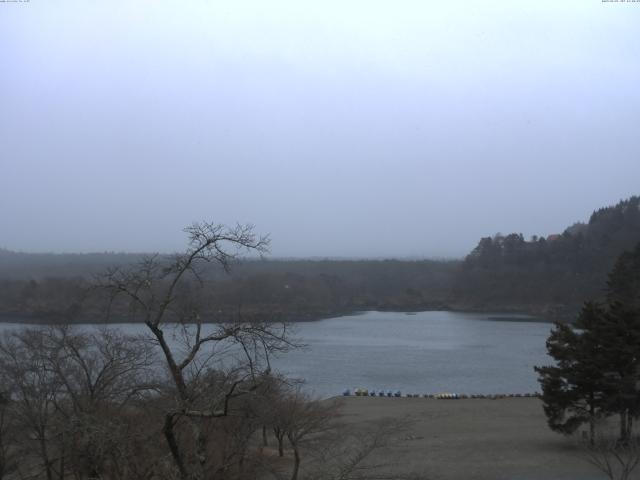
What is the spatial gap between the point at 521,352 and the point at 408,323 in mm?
15072

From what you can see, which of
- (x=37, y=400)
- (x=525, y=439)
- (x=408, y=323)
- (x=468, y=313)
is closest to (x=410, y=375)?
(x=525, y=439)

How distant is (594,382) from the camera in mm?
10398

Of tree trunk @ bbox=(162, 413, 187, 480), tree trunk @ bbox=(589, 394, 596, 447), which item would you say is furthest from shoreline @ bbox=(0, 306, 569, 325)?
tree trunk @ bbox=(162, 413, 187, 480)

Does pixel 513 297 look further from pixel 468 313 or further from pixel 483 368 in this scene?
pixel 483 368

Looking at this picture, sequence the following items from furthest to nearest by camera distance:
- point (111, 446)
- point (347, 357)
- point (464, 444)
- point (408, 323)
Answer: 1. point (408, 323)
2. point (347, 357)
3. point (464, 444)
4. point (111, 446)

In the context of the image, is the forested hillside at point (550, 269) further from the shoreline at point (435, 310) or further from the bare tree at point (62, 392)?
the bare tree at point (62, 392)

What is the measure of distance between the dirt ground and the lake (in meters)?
2.25

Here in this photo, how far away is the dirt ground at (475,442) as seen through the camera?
9891mm

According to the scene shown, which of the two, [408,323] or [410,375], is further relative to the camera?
[408,323]

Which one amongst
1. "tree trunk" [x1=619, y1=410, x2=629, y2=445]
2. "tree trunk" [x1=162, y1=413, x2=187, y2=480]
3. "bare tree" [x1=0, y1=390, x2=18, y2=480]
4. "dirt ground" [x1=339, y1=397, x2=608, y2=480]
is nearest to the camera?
"tree trunk" [x1=162, y1=413, x2=187, y2=480]

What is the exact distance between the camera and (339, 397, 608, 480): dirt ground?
9.89m

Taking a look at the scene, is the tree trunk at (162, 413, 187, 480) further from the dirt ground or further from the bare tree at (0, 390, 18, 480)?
the dirt ground

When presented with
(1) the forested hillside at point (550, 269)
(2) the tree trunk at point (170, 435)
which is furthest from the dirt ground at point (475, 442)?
(1) the forested hillside at point (550, 269)

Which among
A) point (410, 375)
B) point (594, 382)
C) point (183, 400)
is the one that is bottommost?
point (410, 375)
